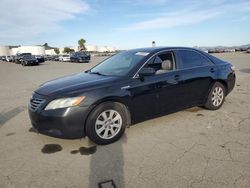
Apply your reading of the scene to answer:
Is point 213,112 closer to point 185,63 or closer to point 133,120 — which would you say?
point 185,63

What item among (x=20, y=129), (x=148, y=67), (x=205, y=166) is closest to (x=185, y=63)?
(x=148, y=67)

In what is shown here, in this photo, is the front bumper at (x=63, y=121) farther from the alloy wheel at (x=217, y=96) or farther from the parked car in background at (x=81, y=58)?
the parked car in background at (x=81, y=58)

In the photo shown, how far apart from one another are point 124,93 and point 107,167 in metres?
1.26

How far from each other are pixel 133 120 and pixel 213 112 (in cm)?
224

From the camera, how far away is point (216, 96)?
17.3ft

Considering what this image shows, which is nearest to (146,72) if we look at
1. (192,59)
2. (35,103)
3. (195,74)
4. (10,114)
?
(195,74)

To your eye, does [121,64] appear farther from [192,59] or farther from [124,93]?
[192,59]

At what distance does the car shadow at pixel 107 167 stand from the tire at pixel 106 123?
0.14 m

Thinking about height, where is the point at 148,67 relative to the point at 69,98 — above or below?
above

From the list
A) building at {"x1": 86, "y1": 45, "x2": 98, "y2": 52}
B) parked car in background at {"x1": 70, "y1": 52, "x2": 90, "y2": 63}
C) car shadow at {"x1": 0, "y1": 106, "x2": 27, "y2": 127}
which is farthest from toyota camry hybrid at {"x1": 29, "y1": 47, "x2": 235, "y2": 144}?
building at {"x1": 86, "y1": 45, "x2": 98, "y2": 52}

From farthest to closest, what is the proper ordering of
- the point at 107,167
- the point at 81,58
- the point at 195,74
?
1. the point at 81,58
2. the point at 195,74
3. the point at 107,167

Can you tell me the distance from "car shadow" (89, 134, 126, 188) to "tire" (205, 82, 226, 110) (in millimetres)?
2526

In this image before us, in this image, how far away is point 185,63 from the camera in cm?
466

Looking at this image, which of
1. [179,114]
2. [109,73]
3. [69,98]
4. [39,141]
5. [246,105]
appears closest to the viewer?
[69,98]
